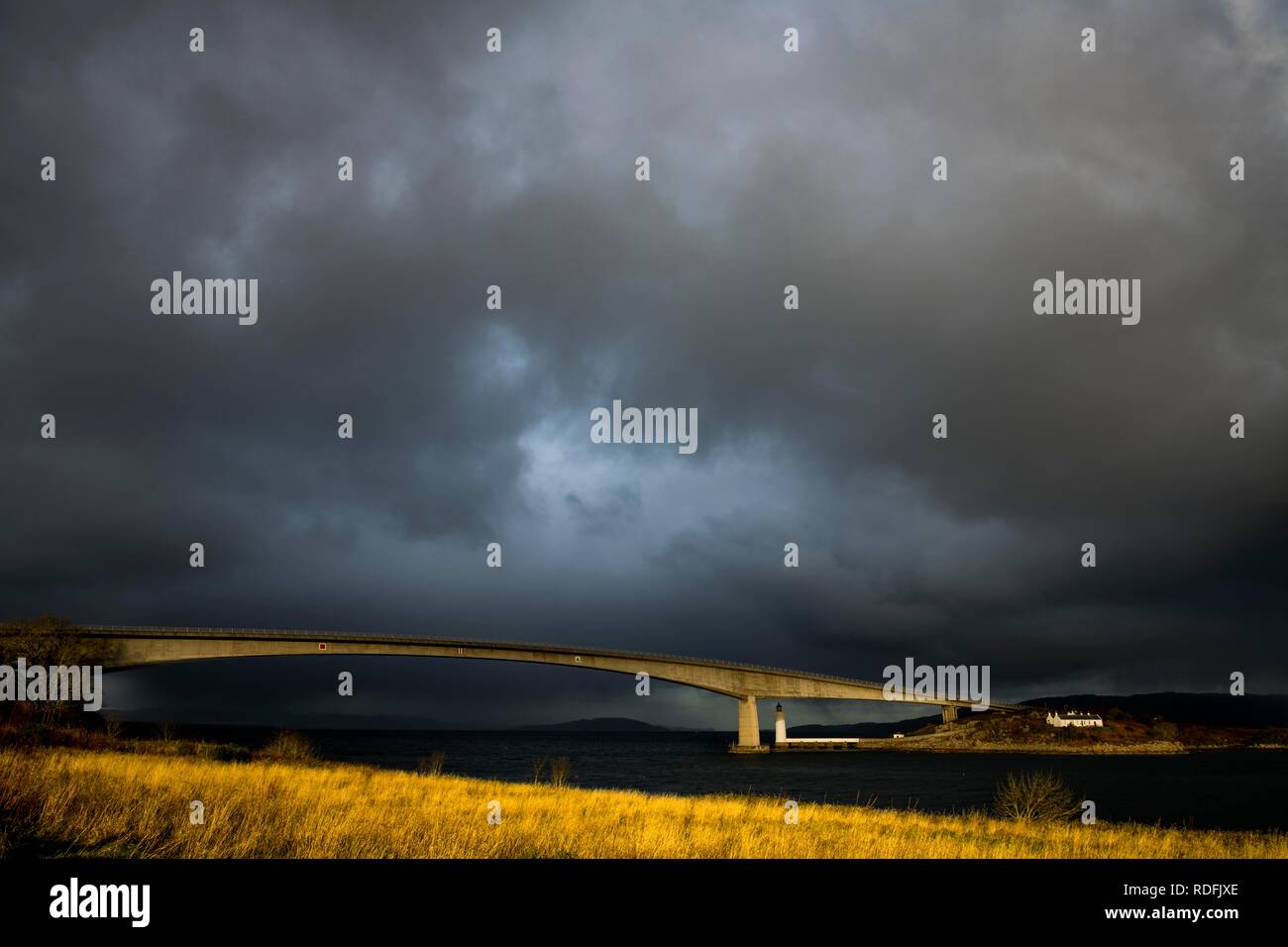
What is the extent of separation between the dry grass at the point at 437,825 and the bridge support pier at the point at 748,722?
89597 mm

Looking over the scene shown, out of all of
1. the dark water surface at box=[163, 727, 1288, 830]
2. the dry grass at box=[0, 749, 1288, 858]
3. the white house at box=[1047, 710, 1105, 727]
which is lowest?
the white house at box=[1047, 710, 1105, 727]

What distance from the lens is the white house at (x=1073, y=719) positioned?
137375 mm

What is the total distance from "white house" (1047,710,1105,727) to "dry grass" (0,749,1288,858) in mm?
120949

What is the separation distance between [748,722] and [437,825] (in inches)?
4284

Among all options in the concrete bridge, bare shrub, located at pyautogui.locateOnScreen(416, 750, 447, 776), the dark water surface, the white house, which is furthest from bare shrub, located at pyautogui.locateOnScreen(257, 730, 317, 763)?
the white house

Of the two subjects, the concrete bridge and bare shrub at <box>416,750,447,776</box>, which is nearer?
bare shrub at <box>416,750,447,776</box>

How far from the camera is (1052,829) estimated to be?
2775 cm

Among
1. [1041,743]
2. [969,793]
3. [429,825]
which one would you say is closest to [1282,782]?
[969,793]

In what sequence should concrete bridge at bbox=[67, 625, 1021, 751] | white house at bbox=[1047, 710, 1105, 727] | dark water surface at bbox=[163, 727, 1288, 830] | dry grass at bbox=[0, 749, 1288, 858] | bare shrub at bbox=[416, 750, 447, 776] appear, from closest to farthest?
dry grass at bbox=[0, 749, 1288, 858], bare shrub at bbox=[416, 750, 447, 776], dark water surface at bbox=[163, 727, 1288, 830], concrete bridge at bbox=[67, 625, 1021, 751], white house at bbox=[1047, 710, 1105, 727]

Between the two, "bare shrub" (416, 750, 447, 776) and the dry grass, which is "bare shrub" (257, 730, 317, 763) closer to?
"bare shrub" (416, 750, 447, 776)

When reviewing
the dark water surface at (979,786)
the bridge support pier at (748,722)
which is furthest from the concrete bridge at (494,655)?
the dark water surface at (979,786)

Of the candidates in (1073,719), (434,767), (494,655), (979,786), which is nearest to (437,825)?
(434,767)

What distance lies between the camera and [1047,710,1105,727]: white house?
5408 inches

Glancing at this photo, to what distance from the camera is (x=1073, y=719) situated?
13962 centimetres
